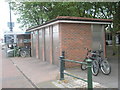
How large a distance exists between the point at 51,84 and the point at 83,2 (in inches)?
394

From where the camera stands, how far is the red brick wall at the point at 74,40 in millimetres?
8164

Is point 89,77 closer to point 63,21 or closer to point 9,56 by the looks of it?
point 63,21

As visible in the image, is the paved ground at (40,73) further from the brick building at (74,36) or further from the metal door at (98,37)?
the metal door at (98,37)

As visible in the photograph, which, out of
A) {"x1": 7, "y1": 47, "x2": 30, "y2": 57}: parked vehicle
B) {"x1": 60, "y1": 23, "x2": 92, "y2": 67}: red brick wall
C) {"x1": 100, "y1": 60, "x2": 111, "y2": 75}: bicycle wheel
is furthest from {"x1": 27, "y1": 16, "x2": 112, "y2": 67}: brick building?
{"x1": 7, "y1": 47, "x2": 30, "y2": 57}: parked vehicle

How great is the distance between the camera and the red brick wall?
26.8 feet

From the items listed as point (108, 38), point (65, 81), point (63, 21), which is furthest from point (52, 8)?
point (108, 38)

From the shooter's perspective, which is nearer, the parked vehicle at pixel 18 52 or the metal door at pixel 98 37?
the metal door at pixel 98 37

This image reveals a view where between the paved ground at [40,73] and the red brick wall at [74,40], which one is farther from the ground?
the red brick wall at [74,40]

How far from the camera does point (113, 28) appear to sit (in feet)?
45.0

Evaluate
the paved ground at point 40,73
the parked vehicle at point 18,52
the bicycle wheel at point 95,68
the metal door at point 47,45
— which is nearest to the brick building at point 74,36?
the metal door at point 47,45

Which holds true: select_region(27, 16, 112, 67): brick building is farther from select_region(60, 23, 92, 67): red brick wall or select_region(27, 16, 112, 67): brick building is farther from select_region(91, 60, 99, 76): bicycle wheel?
select_region(91, 60, 99, 76): bicycle wheel

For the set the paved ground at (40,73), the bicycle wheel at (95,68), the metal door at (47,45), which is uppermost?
the metal door at (47,45)

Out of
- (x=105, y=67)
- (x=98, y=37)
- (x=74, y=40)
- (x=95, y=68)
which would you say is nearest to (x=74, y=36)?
(x=74, y=40)

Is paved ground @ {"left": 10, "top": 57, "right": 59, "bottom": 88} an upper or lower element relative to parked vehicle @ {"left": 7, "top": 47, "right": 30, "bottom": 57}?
lower
